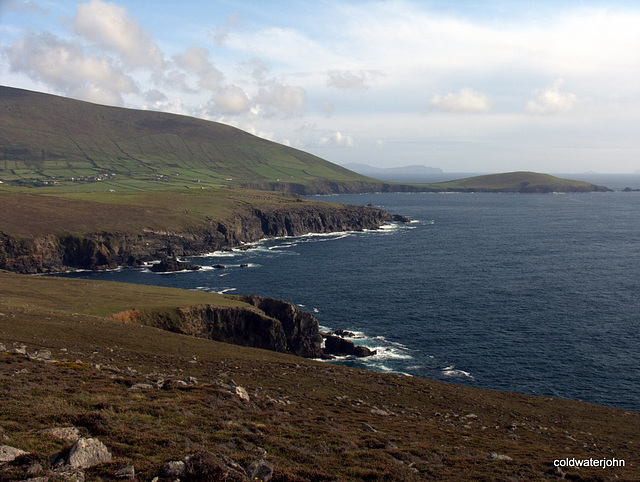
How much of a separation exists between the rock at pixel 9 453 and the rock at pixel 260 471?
7.83 m

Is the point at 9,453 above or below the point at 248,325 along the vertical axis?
above

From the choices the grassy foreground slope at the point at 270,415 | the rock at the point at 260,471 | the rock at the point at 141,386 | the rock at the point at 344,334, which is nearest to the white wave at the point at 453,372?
the grassy foreground slope at the point at 270,415

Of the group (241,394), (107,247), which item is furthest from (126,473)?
(107,247)

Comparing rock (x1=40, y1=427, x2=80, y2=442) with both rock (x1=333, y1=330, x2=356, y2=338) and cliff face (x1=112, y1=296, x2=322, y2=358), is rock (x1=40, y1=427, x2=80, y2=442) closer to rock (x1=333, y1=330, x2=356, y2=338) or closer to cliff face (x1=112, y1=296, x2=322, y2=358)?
cliff face (x1=112, y1=296, x2=322, y2=358)

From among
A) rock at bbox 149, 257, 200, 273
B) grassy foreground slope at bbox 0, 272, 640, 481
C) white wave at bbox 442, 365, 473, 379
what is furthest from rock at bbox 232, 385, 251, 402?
rock at bbox 149, 257, 200, 273

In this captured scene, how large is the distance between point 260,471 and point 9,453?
340 inches

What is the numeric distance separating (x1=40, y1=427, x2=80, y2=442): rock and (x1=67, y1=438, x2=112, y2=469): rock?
157 cm

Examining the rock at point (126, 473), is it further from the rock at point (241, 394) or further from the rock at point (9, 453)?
the rock at point (241, 394)

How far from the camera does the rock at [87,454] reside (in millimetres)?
16516

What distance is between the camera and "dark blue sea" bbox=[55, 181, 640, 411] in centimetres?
6297

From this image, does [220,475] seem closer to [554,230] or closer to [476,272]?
[476,272]

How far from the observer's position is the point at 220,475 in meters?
16.7

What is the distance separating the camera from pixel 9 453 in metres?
16.5

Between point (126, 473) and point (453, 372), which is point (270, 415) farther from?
point (453, 372)
